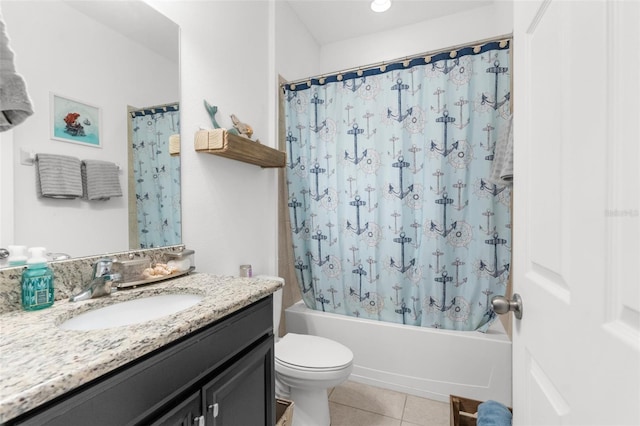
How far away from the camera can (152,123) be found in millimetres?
1262

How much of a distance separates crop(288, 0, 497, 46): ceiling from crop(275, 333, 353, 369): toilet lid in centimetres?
239

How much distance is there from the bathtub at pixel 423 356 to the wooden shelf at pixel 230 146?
3.85 ft

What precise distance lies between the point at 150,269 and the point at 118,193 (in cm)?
33

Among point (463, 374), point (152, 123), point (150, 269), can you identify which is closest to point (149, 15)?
point (152, 123)

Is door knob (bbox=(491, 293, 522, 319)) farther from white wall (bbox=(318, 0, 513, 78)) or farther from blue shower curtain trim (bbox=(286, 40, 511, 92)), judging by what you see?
white wall (bbox=(318, 0, 513, 78))

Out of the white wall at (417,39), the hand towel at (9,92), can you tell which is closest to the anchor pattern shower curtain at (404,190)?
the white wall at (417,39)

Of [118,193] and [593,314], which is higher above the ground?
[118,193]

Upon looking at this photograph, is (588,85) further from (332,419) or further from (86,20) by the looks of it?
(332,419)

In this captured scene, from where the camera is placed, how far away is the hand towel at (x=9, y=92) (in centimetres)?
69

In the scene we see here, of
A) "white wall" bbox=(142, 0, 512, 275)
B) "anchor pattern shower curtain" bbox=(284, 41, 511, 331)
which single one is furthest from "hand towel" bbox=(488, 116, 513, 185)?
"white wall" bbox=(142, 0, 512, 275)

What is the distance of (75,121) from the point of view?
98 cm

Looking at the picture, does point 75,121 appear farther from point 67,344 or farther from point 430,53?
point 430,53

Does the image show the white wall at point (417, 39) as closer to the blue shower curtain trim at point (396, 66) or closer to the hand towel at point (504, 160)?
the blue shower curtain trim at point (396, 66)

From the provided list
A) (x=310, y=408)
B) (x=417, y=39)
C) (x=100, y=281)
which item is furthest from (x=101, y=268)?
(x=417, y=39)
